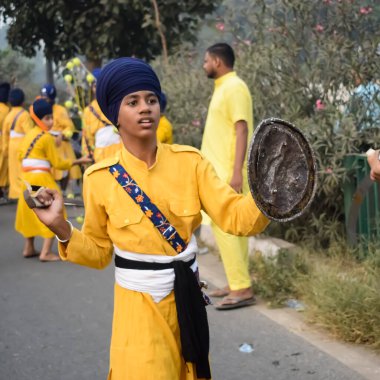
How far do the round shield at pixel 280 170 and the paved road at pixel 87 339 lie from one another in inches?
84.8

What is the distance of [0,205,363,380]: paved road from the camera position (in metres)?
5.00

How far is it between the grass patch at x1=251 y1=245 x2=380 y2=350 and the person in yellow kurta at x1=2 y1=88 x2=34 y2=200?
5.72 m

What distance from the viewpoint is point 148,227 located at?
3268 mm

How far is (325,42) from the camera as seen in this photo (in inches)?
310

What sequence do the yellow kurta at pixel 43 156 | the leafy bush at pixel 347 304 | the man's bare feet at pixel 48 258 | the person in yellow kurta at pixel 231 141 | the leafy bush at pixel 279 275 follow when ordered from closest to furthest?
the leafy bush at pixel 347 304, the person in yellow kurta at pixel 231 141, the leafy bush at pixel 279 275, the yellow kurta at pixel 43 156, the man's bare feet at pixel 48 258

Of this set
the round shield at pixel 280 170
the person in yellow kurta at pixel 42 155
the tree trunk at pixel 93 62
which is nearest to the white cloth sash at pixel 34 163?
the person in yellow kurta at pixel 42 155

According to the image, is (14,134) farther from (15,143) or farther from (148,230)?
(148,230)

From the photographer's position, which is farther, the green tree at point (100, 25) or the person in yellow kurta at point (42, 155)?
the green tree at point (100, 25)

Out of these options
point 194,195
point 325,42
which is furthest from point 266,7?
point 194,195

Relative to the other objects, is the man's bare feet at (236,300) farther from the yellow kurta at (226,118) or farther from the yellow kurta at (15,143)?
the yellow kurta at (15,143)

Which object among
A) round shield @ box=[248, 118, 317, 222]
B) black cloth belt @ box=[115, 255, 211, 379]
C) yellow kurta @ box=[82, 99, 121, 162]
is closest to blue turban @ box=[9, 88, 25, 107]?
yellow kurta @ box=[82, 99, 121, 162]

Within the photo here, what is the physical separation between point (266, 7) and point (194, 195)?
5.38 meters

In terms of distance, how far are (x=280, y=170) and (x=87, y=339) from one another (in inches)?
124

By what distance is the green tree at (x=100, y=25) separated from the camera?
45.8ft
